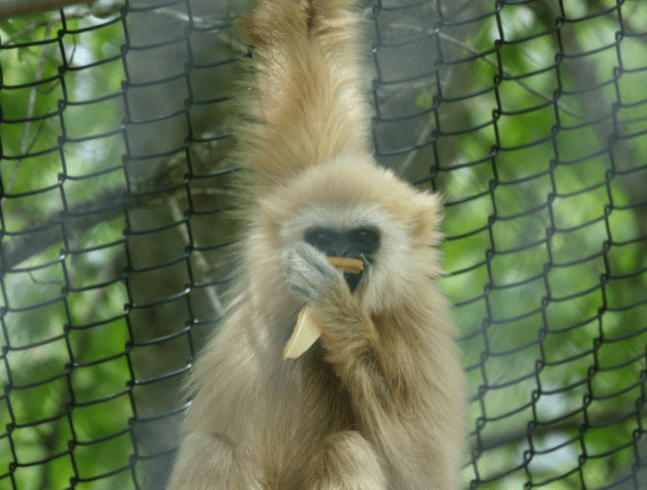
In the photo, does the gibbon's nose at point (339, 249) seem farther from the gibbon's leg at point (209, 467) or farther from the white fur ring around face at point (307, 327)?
the gibbon's leg at point (209, 467)

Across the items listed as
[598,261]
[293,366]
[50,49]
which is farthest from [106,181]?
[598,261]

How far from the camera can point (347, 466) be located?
1.84 m

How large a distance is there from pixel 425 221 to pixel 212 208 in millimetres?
1087

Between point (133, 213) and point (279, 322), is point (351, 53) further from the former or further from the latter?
point (133, 213)

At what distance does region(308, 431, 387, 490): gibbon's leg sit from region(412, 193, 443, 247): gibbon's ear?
649 mm

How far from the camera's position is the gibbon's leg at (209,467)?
1894 millimetres

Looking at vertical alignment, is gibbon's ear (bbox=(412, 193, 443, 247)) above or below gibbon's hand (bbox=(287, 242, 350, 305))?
above

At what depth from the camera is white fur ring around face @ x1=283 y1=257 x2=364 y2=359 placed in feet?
5.78

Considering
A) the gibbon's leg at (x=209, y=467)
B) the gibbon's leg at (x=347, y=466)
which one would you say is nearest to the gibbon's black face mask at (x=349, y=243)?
the gibbon's leg at (x=347, y=466)

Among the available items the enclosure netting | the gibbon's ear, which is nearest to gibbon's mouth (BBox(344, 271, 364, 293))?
the gibbon's ear

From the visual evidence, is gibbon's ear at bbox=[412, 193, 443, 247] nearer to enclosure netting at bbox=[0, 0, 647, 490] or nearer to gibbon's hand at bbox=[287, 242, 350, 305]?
gibbon's hand at bbox=[287, 242, 350, 305]

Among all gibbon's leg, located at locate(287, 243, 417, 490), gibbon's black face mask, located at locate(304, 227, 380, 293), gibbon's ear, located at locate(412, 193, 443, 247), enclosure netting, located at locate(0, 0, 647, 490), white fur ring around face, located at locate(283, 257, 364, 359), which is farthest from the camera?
enclosure netting, located at locate(0, 0, 647, 490)

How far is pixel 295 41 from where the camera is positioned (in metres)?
2.23

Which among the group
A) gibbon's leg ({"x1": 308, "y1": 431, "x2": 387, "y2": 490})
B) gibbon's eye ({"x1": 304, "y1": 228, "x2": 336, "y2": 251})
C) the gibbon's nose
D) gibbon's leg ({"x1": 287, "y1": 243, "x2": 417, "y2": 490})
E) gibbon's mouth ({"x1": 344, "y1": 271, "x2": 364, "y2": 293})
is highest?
gibbon's eye ({"x1": 304, "y1": 228, "x2": 336, "y2": 251})
